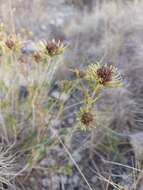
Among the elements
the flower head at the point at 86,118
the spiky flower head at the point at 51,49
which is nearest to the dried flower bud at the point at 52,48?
the spiky flower head at the point at 51,49

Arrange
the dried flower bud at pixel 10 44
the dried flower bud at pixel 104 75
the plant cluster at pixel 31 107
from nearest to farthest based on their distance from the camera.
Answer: the dried flower bud at pixel 104 75 < the dried flower bud at pixel 10 44 < the plant cluster at pixel 31 107

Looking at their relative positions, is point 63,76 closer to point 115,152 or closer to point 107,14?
point 115,152

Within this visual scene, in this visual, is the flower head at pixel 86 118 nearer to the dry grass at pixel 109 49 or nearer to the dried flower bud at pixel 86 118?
the dried flower bud at pixel 86 118

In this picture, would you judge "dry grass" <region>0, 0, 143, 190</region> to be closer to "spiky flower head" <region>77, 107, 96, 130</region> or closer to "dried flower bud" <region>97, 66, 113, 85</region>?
"spiky flower head" <region>77, 107, 96, 130</region>

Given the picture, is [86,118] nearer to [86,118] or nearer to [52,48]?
[86,118]

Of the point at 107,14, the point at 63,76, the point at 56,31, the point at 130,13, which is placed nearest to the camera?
the point at 63,76

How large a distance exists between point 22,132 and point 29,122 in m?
0.05

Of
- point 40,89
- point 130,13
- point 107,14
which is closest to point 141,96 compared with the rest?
point 40,89

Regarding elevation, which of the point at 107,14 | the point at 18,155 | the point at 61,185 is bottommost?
the point at 61,185

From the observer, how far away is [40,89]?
1241 millimetres

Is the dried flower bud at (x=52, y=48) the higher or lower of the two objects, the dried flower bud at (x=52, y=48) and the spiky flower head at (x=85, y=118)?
the higher

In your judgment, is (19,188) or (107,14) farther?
(107,14)

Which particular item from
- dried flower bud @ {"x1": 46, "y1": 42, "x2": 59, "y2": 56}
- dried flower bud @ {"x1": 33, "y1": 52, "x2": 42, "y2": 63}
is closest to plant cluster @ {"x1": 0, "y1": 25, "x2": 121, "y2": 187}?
dried flower bud @ {"x1": 33, "y1": 52, "x2": 42, "y2": 63}

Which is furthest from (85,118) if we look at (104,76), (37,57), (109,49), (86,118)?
(109,49)
